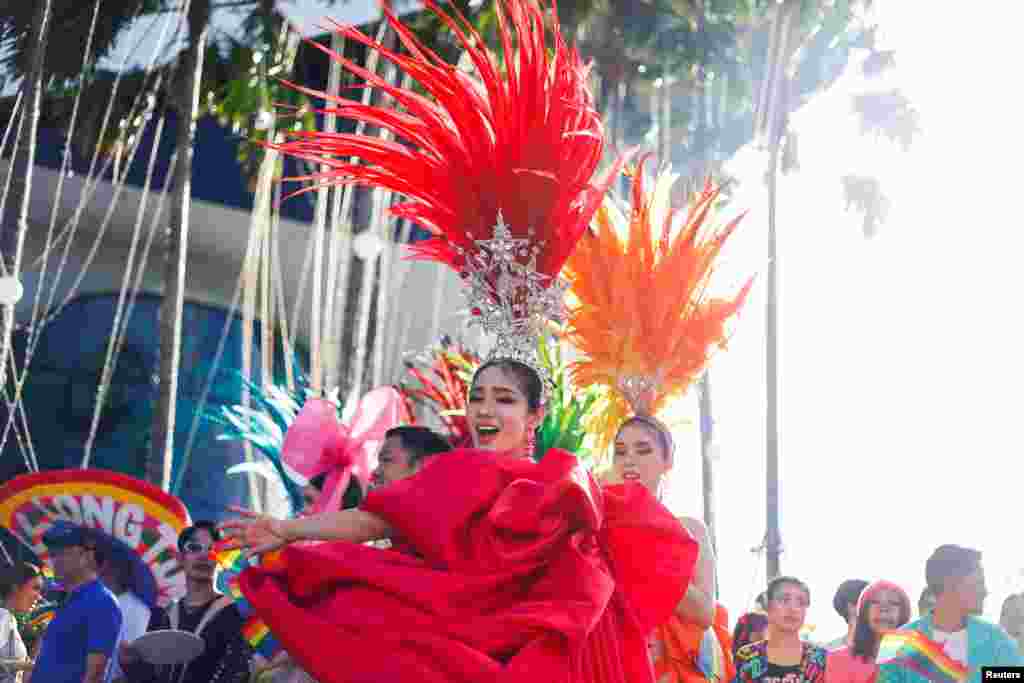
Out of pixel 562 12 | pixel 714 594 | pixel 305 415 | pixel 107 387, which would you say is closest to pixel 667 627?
pixel 714 594

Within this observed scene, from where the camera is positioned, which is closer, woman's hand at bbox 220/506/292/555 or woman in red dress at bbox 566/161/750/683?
woman's hand at bbox 220/506/292/555

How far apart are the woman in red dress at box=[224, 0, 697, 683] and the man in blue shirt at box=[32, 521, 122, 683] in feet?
7.31

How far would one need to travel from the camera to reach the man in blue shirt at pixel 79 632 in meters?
5.78

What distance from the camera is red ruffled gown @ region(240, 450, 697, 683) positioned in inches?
139

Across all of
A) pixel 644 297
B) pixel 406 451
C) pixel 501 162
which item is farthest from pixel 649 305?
pixel 501 162

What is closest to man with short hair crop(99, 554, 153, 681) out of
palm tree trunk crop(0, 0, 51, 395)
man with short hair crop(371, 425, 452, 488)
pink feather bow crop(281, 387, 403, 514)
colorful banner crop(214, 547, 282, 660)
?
colorful banner crop(214, 547, 282, 660)

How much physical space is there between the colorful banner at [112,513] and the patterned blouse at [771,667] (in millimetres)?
2770

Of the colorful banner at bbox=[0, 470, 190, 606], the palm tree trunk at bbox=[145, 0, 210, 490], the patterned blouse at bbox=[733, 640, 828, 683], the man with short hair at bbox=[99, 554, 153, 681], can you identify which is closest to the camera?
the patterned blouse at bbox=[733, 640, 828, 683]

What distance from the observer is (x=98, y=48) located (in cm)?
1234

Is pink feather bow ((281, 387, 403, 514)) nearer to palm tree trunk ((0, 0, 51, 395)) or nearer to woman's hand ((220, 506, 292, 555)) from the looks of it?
palm tree trunk ((0, 0, 51, 395))

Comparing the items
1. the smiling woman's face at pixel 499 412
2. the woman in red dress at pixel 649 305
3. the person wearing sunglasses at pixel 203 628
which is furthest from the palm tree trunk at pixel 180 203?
the smiling woman's face at pixel 499 412

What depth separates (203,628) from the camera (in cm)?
586

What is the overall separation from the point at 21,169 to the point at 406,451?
4821 millimetres

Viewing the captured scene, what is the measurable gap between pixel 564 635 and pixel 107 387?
18882 millimetres
